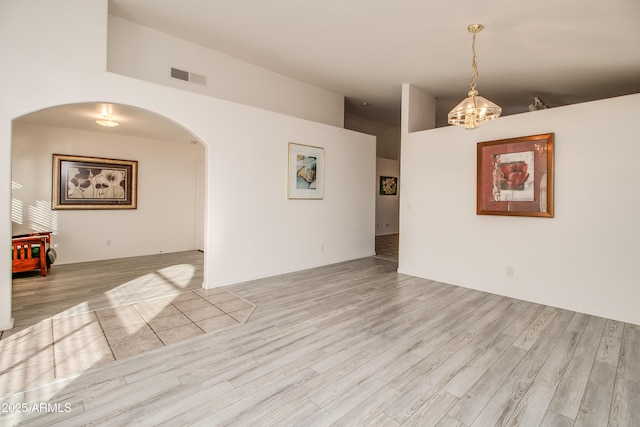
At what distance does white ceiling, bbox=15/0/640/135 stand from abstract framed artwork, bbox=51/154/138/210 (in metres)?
0.81

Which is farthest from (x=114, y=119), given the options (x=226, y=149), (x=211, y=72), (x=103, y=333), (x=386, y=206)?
(x=386, y=206)

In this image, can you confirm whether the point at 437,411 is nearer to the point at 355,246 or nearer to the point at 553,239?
the point at 553,239

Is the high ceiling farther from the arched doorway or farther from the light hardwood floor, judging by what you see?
the light hardwood floor

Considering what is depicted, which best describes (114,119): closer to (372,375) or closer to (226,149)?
(226,149)

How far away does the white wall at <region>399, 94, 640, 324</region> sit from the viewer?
137 inches

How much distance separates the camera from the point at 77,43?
3.25 meters

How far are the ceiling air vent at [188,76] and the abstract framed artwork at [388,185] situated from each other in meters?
6.76

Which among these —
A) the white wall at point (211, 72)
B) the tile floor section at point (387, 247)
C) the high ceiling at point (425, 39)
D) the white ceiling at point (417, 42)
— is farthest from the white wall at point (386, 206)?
the high ceiling at point (425, 39)

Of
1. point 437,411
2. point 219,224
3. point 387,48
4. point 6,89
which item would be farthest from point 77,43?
point 437,411

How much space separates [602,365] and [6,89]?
5966 millimetres

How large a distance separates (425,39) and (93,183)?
6.89 m

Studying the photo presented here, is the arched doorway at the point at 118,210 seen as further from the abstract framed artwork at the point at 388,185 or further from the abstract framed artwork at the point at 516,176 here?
the abstract framed artwork at the point at 388,185

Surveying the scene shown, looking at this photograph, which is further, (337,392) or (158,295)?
(158,295)

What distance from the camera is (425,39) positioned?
400 centimetres
